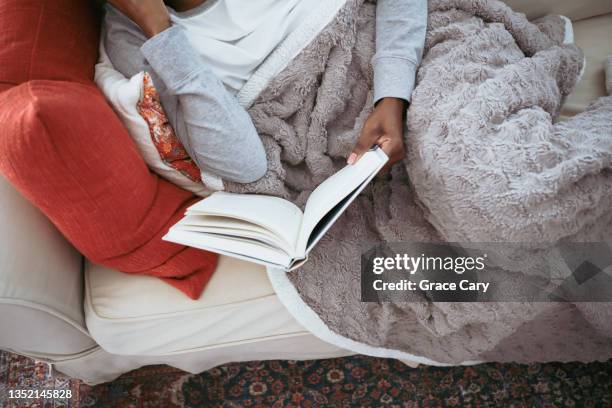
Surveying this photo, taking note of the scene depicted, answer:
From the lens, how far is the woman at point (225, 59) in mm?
762

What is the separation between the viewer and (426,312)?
82 cm

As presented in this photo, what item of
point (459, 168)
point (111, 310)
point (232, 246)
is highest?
point (459, 168)

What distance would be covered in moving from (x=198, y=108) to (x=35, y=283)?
0.42 m

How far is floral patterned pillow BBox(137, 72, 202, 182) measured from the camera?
0.80 meters

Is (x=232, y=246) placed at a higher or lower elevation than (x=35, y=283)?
higher

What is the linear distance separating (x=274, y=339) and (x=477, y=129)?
56 cm

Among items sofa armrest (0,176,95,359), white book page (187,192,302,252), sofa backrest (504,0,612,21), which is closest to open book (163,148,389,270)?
white book page (187,192,302,252)

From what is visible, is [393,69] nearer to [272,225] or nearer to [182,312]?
[272,225]

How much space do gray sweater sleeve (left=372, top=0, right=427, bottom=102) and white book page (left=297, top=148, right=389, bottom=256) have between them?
7.1 inches

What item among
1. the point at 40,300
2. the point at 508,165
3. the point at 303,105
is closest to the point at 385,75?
the point at 303,105

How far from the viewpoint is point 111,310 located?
87cm

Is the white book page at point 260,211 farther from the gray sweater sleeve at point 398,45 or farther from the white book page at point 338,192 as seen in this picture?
the gray sweater sleeve at point 398,45

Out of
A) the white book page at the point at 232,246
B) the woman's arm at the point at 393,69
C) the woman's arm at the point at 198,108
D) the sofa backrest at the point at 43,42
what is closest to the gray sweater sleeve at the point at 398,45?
the woman's arm at the point at 393,69

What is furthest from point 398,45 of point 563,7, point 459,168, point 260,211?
point 563,7
